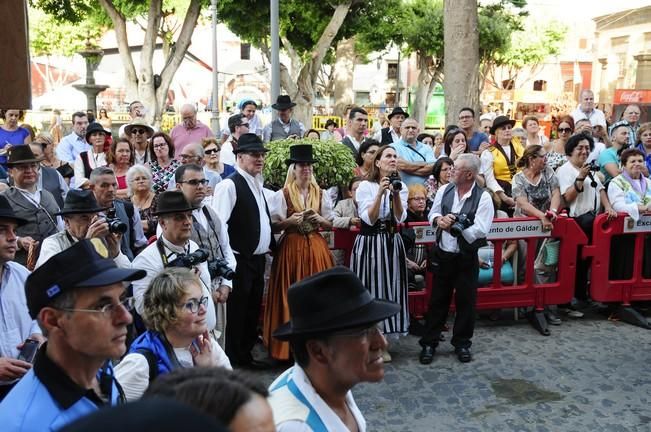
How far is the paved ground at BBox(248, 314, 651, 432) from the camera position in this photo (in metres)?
4.70

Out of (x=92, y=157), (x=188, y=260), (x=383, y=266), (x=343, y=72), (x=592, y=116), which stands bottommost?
(x=383, y=266)

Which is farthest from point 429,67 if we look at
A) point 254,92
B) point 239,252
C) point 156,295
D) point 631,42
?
point 156,295

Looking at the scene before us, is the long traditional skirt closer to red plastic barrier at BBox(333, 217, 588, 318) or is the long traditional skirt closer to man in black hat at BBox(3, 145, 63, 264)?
red plastic barrier at BBox(333, 217, 588, 318)

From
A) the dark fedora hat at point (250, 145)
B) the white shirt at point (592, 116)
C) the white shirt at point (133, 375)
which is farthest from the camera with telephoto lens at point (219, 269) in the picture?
the white shirt at point (592, 116)

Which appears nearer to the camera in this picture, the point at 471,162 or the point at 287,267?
the point at 471,162

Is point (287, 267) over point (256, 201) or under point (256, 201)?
under

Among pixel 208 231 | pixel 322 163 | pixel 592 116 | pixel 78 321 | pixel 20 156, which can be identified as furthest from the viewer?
pixel 592 116

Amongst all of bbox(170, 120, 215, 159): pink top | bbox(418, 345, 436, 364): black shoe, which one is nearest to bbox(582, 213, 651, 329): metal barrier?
bbox(418, 345, 436, 364): black shoe

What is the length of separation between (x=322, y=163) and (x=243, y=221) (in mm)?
1132

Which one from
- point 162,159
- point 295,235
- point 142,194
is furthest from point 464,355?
point 162,159

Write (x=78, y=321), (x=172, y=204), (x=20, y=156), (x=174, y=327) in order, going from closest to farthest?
(x=78, y=321) → (x=174, y=327) → (x=172, y=204) → (x=20, y=156)

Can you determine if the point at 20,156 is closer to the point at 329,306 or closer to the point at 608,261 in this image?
the point at 329,306

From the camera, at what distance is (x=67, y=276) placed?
2154 millimetres

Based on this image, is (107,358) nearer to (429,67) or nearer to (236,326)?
(236,326)
